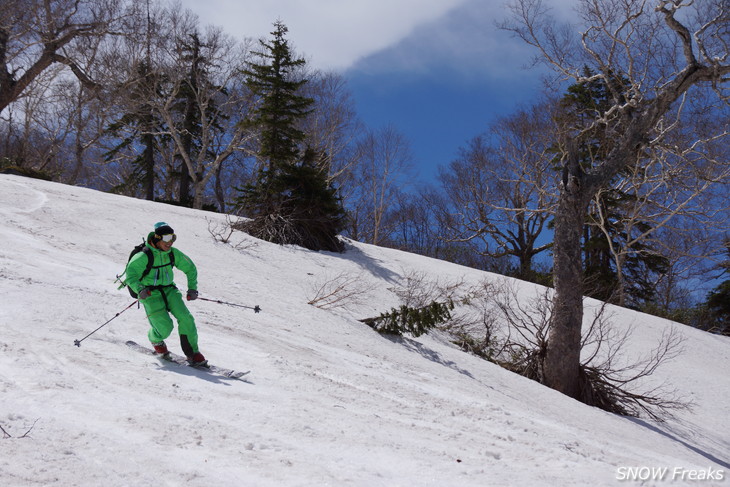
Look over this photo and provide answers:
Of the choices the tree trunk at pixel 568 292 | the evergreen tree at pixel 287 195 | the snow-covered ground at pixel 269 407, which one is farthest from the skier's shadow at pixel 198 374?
the evergreen tree at pixel 287 195

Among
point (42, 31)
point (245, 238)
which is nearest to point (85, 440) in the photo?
point (245, 238)

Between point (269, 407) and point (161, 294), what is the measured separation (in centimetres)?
203

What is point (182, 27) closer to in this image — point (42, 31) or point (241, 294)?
point (42, 31)

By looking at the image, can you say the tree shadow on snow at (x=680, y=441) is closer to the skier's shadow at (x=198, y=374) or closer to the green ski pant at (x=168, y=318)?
the skier's shadow at (x=198, y=374)

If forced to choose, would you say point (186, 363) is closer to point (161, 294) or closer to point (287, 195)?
point (161, 294)

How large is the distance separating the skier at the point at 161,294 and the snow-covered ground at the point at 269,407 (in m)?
0.28

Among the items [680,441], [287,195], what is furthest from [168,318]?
[287,195]

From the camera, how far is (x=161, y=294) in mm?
5402

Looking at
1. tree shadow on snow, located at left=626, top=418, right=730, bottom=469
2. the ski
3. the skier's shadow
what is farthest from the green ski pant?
tree shadow on snow, located at left=626, top=418, right=730, bottom=469

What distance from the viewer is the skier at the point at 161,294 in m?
5.19

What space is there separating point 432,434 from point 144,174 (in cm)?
3285

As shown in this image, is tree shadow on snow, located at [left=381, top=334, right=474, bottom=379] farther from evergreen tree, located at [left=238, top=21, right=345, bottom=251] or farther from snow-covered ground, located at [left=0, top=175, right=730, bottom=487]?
evergreen tree, located at [left=238, top=21, right=345, bottom=251]

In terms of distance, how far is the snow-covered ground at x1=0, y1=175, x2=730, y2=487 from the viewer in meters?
3.06

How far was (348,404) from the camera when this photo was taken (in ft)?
15.4
